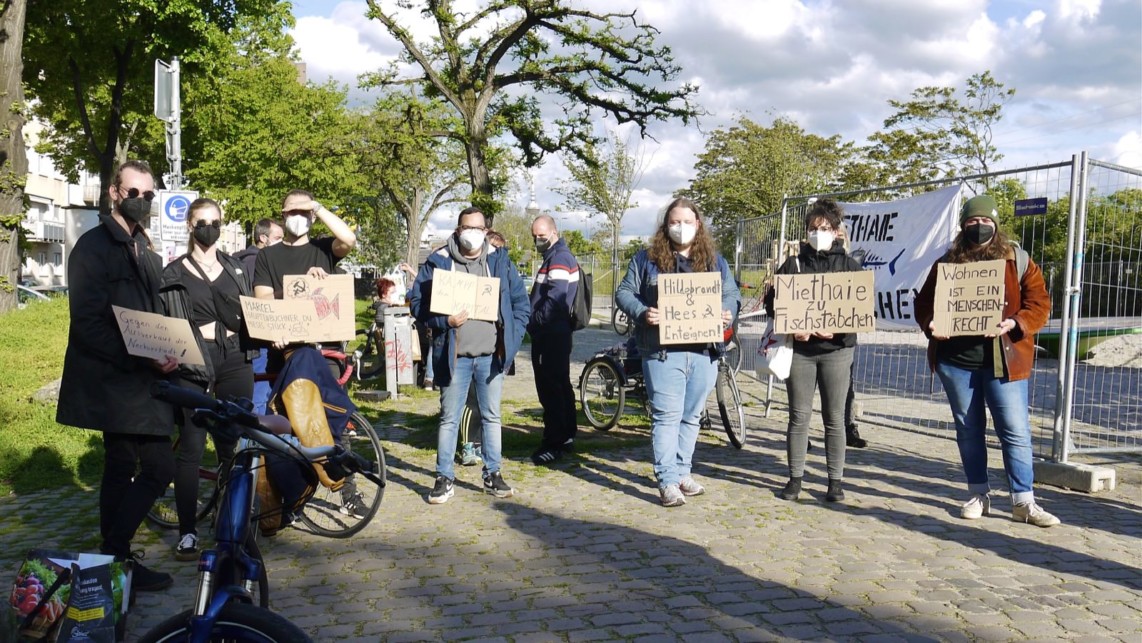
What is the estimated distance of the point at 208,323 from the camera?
5625 mm

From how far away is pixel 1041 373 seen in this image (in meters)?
16.0

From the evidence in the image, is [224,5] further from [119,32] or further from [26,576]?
[26,576]

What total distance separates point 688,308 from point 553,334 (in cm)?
207

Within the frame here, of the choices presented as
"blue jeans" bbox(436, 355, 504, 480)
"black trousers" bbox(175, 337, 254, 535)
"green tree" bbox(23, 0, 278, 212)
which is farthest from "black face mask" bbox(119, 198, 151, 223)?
"green tree" bbox(23, 0, 278, 212)

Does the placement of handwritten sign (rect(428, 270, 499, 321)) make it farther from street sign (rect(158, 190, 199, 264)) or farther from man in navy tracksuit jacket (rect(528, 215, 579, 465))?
street sign (rect(158, 190, 199, 264))

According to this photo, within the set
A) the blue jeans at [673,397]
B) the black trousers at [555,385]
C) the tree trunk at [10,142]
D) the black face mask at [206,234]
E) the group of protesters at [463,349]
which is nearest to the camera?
the group of protesters at [463,349]

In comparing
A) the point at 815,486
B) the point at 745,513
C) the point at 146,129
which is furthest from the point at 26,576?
the point at 146,129

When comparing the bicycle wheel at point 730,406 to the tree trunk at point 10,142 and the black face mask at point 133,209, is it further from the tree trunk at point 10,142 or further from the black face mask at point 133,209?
the tree trunk at point 10,142

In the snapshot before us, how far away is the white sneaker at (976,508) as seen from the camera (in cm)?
621

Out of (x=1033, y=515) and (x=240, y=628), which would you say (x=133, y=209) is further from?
(x=1033, y=515)

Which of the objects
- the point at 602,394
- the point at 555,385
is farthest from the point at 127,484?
the point at 602,394

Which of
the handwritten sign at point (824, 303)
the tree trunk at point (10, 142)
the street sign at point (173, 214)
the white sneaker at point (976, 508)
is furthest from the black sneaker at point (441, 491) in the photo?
the tree trunk at point (10, 142)

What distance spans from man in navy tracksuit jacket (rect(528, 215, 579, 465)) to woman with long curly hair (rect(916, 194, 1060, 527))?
3.08 meters

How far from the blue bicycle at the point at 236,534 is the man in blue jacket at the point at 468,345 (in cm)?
357
